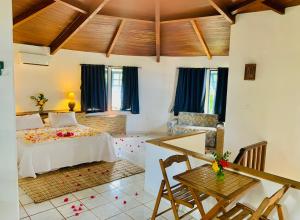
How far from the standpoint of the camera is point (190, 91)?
7.35 metres

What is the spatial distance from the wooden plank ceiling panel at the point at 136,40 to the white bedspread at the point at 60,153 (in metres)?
3.00

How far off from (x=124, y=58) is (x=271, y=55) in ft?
14.2

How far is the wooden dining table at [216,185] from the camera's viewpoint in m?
1.94

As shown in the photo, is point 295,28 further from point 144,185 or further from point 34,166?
point 34,166

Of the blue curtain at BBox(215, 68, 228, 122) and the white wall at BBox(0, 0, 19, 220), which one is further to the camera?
the blue curtain at BBox(215, 68, 228, 122)

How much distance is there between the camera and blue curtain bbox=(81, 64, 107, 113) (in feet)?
21.9

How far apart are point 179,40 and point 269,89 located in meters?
3.24

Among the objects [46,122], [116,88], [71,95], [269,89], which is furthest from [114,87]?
[269,89]

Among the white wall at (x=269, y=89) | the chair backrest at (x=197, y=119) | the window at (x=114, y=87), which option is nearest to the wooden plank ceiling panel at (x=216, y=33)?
the white wall at (x=269, y=89)

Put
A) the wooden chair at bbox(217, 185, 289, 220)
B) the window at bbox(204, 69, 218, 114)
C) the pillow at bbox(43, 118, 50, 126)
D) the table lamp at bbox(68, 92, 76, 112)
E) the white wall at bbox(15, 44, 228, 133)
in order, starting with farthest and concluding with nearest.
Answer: the window at bbox(204, 69, 218, 114) < the table lamp at bbox(68, 92, 76, 112) < the white wall at bbox(15, 44, 228, 133) < the pillow at bbox(43, 118, 50, 126) < the wooden chair at bbox(217, 185, 289, 220)

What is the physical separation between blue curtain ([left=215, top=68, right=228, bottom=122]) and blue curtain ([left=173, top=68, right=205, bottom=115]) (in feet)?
1.60

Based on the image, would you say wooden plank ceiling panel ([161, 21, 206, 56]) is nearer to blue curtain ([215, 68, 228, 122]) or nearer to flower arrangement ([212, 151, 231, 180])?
blue curtain ([215, 68, 228, 122])

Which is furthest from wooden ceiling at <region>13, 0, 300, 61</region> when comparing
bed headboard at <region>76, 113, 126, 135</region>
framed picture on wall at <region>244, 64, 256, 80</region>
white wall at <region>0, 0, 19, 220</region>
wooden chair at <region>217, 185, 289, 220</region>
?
wooden chair at <region>217, 185, 289, 220</region>

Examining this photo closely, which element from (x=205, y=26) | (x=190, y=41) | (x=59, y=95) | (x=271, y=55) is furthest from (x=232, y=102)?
(x=59, y=95)
